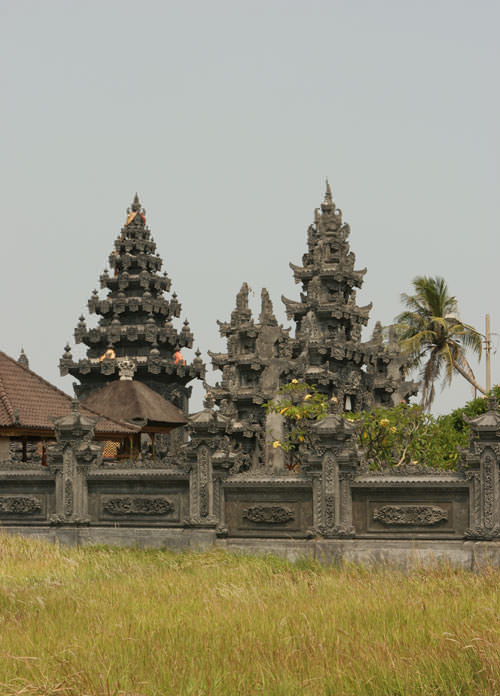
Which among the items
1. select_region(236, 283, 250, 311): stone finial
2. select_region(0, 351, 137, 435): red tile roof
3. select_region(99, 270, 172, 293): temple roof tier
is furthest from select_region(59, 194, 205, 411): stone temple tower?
select_region(0, 351, 137, 435): red tile roof

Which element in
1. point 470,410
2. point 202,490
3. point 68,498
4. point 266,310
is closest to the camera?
point 202,490

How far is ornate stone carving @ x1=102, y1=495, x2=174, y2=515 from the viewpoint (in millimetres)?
21938

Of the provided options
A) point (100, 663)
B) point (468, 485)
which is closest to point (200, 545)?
point (468, 485)

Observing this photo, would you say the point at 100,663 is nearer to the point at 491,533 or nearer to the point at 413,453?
the point at 491,533

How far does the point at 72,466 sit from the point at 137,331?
40629 mm

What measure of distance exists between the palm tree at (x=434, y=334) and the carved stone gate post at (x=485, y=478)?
125 ft

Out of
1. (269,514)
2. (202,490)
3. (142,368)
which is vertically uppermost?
(142,368)

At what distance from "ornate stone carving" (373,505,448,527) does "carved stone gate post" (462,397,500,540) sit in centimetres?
73

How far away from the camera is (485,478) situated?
19.5 meters

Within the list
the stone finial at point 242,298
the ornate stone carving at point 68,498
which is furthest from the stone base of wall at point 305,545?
the stone finial at point 242,298

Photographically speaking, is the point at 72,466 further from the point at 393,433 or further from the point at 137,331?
the point at 137,331

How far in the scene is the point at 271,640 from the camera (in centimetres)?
1091

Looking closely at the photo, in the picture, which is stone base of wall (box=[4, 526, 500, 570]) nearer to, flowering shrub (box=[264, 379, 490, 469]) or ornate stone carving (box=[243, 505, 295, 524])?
ornate stone carving (box=[243, 505, 295, 524])

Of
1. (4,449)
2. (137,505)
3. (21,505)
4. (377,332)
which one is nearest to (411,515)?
(137,505)
